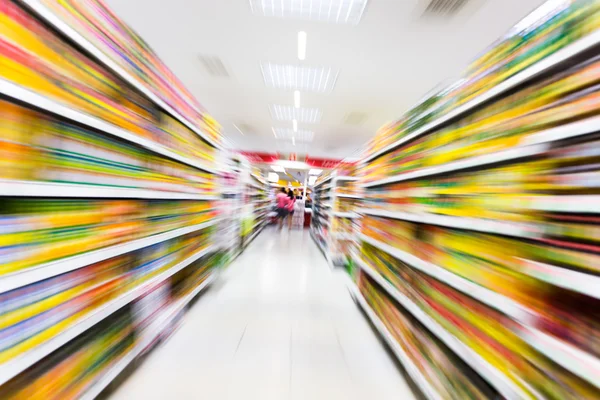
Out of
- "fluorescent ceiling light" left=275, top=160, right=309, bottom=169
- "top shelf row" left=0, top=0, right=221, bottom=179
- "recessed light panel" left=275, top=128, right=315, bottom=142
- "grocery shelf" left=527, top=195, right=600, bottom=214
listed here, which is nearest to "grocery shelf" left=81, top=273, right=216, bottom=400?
"top shelf row" left=0, top=0, right=221, bottom=179

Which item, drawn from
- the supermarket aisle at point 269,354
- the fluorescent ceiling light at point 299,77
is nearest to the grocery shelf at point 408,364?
the supermarket aisle at point 269,354

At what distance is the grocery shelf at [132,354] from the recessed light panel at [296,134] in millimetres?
6534

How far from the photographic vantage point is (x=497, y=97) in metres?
1.08

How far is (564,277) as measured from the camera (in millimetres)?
718

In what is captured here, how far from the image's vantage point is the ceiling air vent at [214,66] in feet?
14.3

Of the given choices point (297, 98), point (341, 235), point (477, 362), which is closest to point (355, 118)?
point (297, 98)

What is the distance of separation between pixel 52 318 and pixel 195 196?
157cm

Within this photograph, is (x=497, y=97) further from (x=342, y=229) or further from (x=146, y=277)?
(x=342, y=229)

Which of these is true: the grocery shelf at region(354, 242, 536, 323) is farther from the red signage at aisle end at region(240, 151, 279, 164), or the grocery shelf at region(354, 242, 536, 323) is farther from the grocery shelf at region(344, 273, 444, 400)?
the red signage at aisle end at region(240, 151, 279, 164)

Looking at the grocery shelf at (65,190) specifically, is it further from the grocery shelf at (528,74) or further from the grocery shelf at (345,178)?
the grocery shelf at (345,178)

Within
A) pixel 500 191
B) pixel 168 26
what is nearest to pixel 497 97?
pixel 500 191

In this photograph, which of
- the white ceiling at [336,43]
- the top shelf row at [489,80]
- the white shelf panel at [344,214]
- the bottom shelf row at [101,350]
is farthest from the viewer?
the white shelf panel at [344,214]

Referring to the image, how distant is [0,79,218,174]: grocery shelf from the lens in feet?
2.67

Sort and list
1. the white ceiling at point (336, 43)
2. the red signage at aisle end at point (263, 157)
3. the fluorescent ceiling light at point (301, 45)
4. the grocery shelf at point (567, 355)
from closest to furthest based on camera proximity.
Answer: the grocery shelf at point (567, 355) < the white ceiling at point (336, 43) < the fluorescent ceiling light at point (301, 45) < the red signage at aisle end at point (263, 157)
